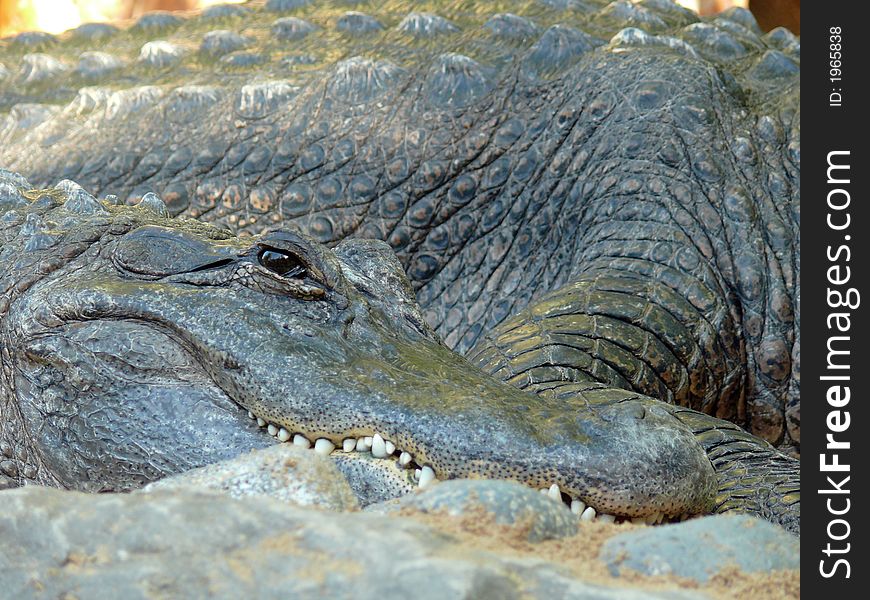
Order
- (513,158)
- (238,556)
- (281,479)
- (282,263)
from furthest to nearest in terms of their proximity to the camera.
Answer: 1. (513,158)
2. (282,263)
3. (281,479)
4. (238,556)

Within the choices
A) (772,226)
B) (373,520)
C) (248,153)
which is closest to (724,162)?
(772,226)

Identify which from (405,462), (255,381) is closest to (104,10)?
(255,381)

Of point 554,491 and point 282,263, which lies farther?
point 282,263

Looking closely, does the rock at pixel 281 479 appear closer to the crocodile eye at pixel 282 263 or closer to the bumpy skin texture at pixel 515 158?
the crocodile eye at pixel 282 263

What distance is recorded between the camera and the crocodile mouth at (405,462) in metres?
2.34

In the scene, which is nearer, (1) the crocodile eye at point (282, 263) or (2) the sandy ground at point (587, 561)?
(2) the sandy ground at point (587, 561)

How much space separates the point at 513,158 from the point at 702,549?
11.0 ft

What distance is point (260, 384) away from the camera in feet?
8.29

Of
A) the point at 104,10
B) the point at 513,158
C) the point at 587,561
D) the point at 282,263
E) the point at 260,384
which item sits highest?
the point at 104,10

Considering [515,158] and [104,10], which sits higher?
[104,10]

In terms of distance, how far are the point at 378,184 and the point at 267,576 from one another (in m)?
3.48
